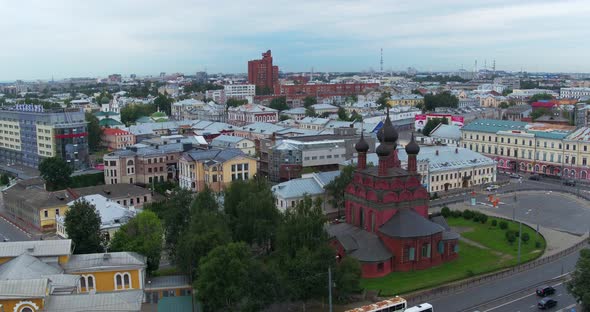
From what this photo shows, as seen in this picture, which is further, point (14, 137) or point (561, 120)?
point (561, 120)

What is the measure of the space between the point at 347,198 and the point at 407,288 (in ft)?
39.3

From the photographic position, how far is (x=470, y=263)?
4494cm

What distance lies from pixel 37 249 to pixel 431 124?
3576 inches

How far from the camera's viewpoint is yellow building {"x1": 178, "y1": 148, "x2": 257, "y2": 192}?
71.1 meters

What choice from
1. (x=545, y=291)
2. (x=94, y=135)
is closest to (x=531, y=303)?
(x=545, y=291)

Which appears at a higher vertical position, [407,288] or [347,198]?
[347,198]

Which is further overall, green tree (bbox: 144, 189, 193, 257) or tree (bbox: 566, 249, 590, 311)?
green tree (bbox: 144, 189, 193, 257)

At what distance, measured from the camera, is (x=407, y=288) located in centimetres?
3947

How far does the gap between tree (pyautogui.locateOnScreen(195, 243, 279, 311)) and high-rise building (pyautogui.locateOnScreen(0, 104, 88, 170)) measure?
59.9 metres

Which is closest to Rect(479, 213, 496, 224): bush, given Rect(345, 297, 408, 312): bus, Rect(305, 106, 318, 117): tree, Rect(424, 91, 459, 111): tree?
Rect(345, 297, 408, 312): bus

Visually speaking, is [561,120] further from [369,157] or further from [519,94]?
[519,94]

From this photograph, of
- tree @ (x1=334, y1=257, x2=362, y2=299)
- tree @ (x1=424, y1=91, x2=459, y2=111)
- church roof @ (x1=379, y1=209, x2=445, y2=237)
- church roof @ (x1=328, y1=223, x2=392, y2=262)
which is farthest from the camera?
tree @ (x1=424, y1=91, x2=459, y2=111)

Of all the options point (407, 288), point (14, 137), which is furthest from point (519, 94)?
point (407, 288)

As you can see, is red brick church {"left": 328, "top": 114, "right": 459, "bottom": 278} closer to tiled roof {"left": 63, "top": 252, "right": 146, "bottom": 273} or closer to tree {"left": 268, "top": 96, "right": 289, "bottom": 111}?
tiled roof {"left": 63, "top": 252, "right": 146, "bottom": 273}
